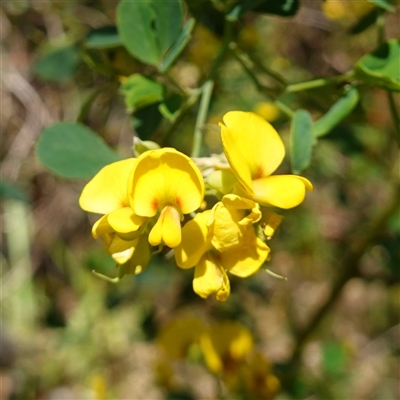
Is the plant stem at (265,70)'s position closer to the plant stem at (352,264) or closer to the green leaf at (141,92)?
the green leaf at (141,92)

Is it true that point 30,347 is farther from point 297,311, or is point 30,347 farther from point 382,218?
point 382,218

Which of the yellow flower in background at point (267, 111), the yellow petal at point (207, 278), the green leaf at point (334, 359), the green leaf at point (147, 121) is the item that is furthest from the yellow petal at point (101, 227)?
the green leaf at point (334, 359)

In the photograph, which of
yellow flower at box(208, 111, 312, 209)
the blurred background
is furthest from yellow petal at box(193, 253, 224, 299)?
the blurred background

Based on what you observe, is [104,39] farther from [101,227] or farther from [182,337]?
[182,337]

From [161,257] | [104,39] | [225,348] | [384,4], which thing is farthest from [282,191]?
[161,257]

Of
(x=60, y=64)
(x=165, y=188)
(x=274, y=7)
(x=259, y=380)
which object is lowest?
(x=259, y=380)

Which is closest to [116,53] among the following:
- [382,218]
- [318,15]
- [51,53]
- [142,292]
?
[51,53]
